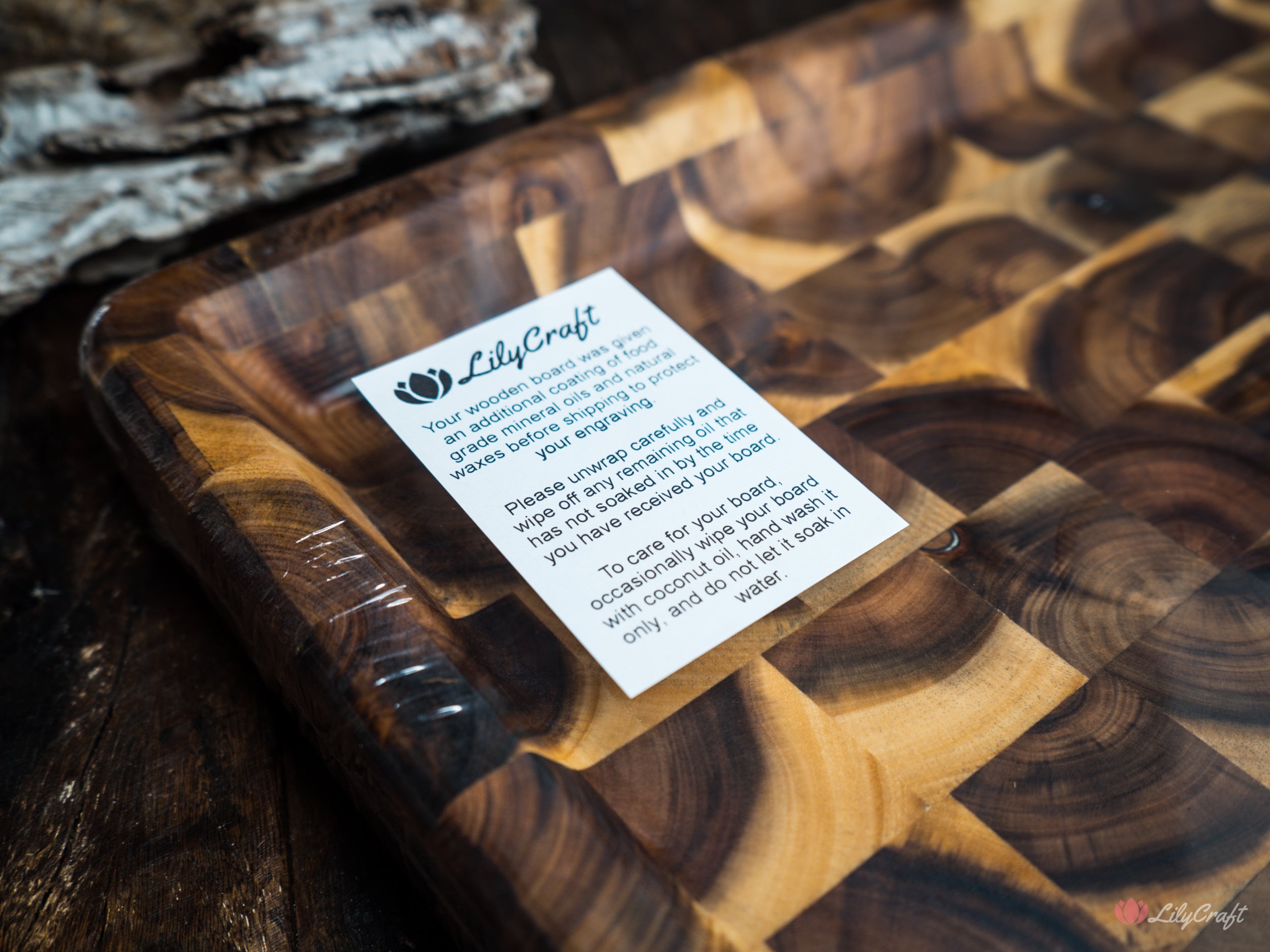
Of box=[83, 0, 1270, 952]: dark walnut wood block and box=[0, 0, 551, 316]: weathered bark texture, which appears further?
box=[0, 0, 551, 316]: weathered bark texture

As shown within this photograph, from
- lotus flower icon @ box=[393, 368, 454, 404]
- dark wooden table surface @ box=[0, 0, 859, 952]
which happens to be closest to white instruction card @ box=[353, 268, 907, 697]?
lotus flower icon @ box=[393, 368, 454, 404]

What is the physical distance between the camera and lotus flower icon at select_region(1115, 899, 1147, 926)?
0.35 meters

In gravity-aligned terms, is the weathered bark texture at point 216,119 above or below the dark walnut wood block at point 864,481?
above

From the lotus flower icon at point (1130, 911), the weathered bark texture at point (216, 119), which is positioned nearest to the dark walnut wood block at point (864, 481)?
the lotus flower icon at point (1130, 911)

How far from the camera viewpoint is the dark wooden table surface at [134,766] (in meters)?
0.42

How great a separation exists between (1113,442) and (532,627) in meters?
0.32

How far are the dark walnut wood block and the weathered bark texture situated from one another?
0.15m

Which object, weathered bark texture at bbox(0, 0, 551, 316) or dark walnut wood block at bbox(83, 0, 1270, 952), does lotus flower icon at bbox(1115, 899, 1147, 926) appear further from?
weathered bark texture at bbox(0, 0, 551, 316)

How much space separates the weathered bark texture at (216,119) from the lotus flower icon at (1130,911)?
0.62m

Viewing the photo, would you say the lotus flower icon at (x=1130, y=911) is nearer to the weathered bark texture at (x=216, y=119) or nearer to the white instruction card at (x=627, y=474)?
the white instruction card at (x=627, y=474)

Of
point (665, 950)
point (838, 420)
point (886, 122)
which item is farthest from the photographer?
point (886, 122)

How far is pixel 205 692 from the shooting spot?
49 cm

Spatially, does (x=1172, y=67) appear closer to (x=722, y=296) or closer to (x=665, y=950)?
(x=722, y=296)

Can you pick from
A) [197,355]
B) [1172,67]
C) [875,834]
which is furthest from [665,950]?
[1172,67]
